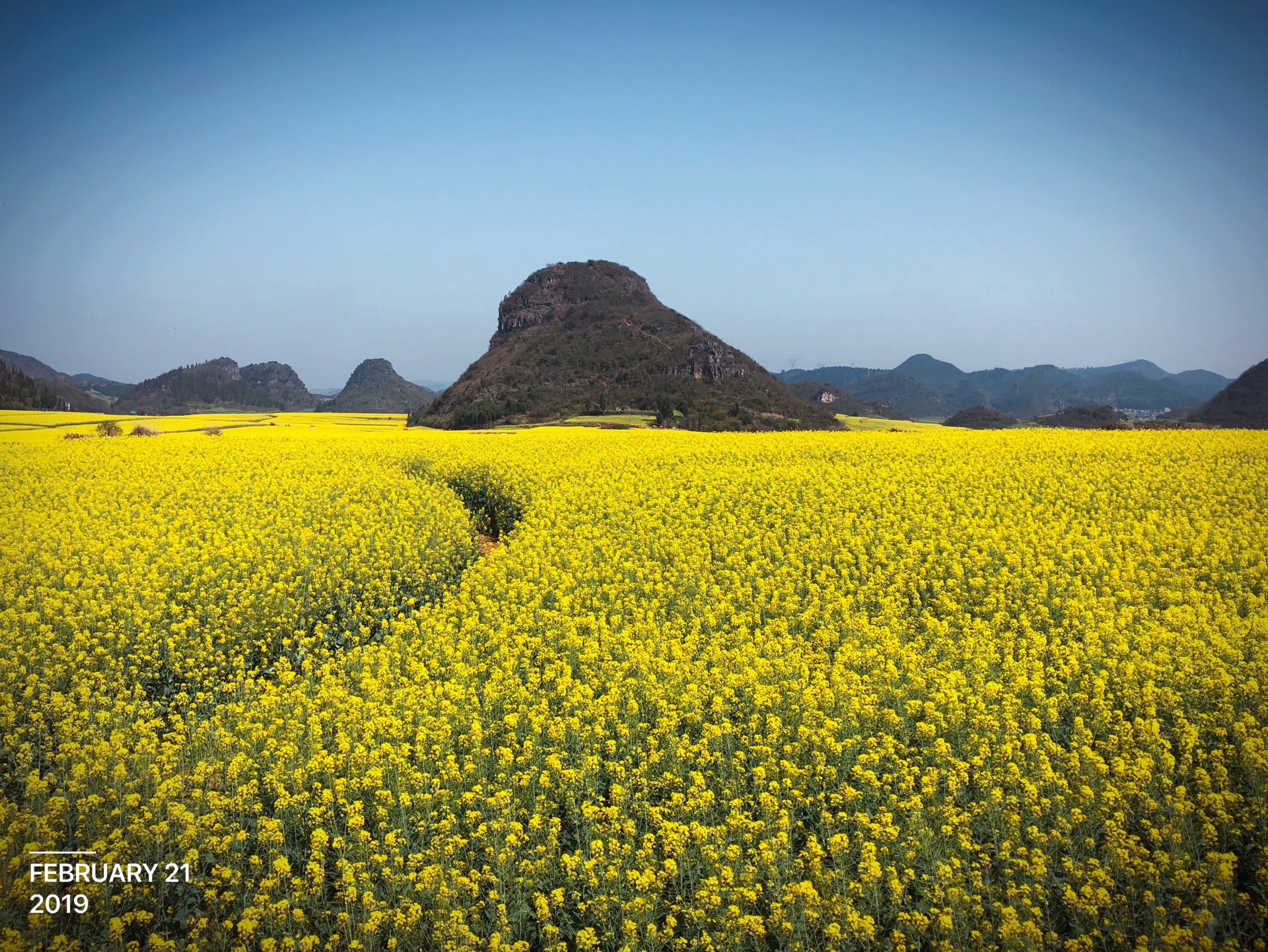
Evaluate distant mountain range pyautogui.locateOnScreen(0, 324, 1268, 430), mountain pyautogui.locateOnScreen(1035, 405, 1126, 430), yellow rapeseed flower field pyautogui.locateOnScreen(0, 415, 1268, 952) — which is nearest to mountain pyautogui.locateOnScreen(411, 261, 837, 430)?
distant mountain range pyautogui.locateOnScreen(0, 324, 1268, 430)

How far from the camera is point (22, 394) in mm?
98500

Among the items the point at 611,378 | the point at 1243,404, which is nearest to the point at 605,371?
the point at 611,378

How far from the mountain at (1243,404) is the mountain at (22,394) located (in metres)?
200

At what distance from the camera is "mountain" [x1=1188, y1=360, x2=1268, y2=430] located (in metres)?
128

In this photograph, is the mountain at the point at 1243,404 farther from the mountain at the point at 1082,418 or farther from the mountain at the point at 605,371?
the mountain at the point at 605,371

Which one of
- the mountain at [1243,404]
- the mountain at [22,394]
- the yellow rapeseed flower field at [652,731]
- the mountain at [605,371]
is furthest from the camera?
the mountain at [1243,404]

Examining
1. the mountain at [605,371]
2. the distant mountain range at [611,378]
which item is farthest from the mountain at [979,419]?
the mountain at [605,371]

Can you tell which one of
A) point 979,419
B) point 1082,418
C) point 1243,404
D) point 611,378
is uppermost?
point 611,378

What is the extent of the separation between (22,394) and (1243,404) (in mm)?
222972

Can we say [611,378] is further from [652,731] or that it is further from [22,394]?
[652,731]

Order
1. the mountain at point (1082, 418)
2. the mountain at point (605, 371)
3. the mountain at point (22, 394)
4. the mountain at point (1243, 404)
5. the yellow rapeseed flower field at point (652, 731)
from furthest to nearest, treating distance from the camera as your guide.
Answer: the mountain at point (1243, 404) → the mountain at point (1082, 418) → the mountain at point (605, 371) → the mountain at point (22, 394) → the yellow rapeseed flower field at point (652, 731)

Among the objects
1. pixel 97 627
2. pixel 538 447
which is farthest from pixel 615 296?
pixel 97 627

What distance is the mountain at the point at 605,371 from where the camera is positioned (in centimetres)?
11331

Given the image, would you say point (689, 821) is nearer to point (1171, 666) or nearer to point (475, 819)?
point (475, 819)
